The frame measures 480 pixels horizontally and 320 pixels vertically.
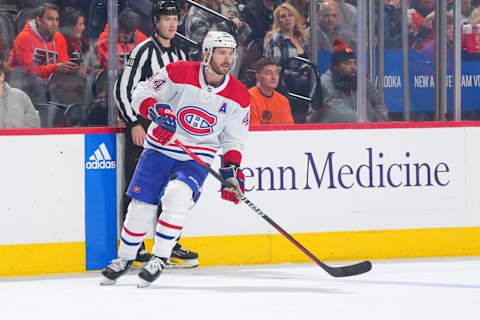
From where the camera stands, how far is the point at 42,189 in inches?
169

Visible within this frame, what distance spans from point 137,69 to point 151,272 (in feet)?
3.47

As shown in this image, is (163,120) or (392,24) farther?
(392,24)

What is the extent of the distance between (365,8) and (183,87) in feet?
4.34

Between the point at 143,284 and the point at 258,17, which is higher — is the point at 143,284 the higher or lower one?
the lower one

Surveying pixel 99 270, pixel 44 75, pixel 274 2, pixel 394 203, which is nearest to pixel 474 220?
pixel 394 203

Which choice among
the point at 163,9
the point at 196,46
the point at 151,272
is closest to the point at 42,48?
the point at 163,9

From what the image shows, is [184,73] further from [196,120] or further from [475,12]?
[475,12]

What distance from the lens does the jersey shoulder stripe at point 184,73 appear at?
404 cm

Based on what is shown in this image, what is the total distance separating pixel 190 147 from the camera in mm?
4062

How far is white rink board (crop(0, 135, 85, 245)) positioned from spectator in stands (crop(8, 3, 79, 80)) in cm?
44

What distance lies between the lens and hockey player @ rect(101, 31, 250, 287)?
3.94m

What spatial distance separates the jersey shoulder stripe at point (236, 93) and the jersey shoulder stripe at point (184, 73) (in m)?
0.12

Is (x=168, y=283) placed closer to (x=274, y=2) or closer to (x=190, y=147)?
(x=190, y=147)

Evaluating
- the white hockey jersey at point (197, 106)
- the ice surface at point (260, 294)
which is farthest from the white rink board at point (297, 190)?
the white hockey jersey at point (197, 106)
